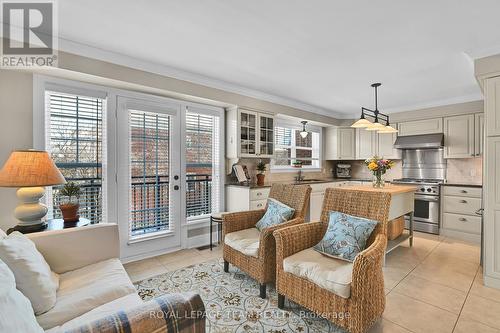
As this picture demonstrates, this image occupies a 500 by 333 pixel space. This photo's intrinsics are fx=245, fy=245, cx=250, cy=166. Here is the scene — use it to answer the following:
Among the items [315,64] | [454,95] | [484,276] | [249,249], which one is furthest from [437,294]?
[454,95]

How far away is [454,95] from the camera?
4250 millimetres

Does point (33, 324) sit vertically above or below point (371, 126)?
below

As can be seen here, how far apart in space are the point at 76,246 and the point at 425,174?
227 inches

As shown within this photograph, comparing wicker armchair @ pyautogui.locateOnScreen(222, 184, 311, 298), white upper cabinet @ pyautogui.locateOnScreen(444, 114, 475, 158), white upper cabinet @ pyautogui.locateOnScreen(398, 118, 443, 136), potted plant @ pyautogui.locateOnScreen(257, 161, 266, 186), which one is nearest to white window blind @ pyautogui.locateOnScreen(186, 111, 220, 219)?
potted plant @ pyautogui.locateOnScreen(257, 161, 266, 186)

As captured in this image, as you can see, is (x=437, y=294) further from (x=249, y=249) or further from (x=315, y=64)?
(x=315, y=64)

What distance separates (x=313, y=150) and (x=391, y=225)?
2869mm

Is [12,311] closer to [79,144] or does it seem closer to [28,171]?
[28,171]

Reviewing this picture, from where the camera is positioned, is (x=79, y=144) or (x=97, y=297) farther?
(x=79, y=144)

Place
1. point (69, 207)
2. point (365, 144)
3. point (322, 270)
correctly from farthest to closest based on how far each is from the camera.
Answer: point (365, 144) < point (69, 207) < point (322, 270)

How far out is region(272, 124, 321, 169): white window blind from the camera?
5094 millimetres

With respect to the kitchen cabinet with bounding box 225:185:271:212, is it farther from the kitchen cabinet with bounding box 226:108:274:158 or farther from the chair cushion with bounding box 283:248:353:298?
the chair cushion with bounding box 283:248:353:298

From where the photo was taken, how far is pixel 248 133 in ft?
13.4

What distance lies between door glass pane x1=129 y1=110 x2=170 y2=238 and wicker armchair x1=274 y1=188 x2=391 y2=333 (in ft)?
6.50

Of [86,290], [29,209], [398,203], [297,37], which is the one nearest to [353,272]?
[86,290]
